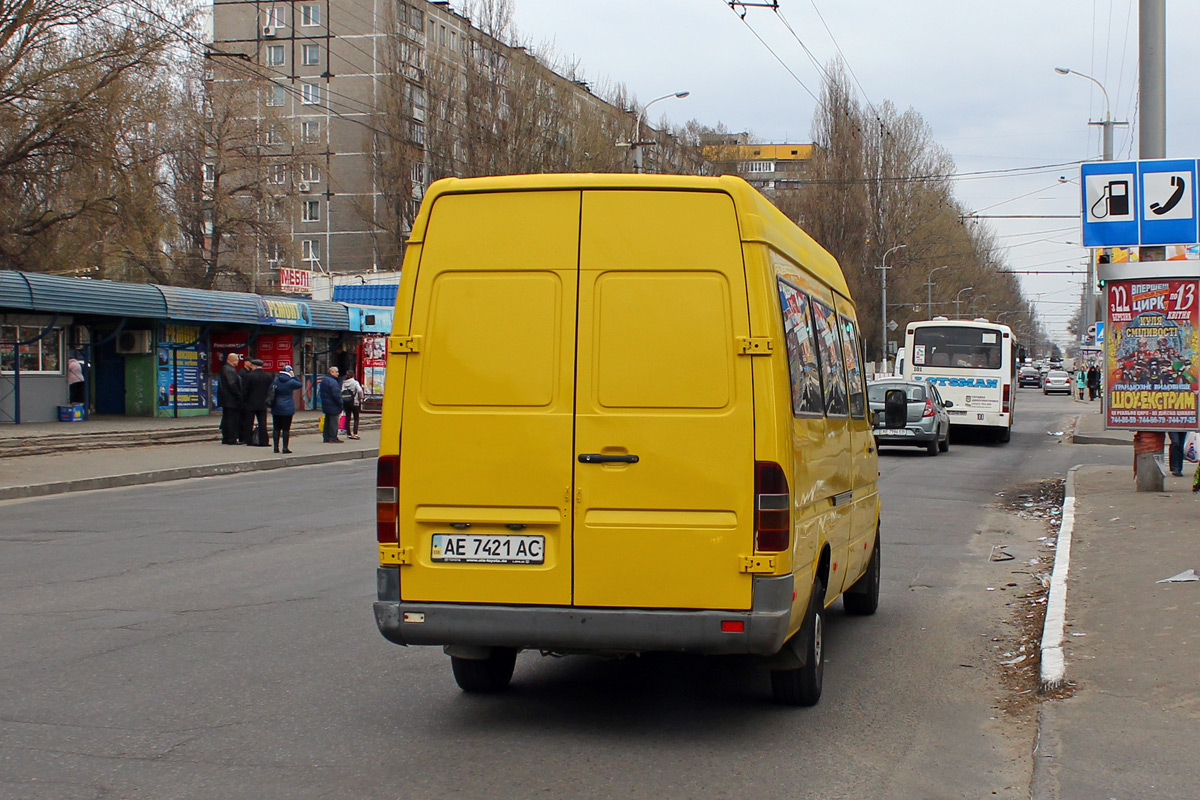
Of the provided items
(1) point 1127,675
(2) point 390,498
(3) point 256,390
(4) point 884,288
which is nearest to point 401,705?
(2) point 390,498

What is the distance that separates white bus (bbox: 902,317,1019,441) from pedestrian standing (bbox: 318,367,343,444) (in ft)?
42.8

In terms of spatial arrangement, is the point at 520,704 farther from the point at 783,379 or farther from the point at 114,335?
the point at 114,335

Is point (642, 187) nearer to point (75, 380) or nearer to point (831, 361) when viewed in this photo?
point (831, 361)

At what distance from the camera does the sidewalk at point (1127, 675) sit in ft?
15.5

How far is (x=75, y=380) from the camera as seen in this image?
29.9 m

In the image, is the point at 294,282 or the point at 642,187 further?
the point at 294,282

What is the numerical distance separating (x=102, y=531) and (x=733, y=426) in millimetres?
9223

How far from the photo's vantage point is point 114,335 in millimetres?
30094

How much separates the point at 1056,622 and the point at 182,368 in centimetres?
2818

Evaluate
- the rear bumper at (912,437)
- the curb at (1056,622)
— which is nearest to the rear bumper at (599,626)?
the curb at (1056,622)

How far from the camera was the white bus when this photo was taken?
95.8 feet

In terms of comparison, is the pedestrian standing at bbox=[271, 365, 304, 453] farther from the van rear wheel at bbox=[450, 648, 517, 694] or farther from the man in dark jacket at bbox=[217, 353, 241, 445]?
the van rear wheel at bbox=[450, 648, 517, 694]

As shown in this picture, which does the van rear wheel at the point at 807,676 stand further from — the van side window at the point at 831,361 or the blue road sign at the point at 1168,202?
the blue road sign at the point at 1168,202

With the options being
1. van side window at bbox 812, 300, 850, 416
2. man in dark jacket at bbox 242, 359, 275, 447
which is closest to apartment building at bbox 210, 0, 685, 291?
man in dark jacket at bbox 242, 359, 275, 447
